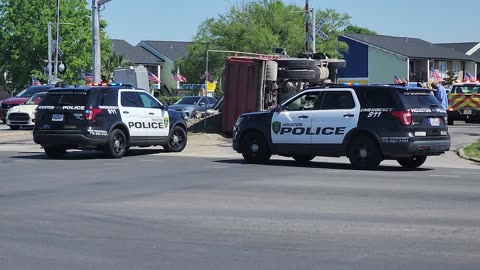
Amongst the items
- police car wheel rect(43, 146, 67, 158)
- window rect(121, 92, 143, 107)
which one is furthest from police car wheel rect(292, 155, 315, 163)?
police car wheel rect(43, 146, 67, 158)

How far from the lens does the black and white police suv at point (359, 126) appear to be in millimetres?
16266

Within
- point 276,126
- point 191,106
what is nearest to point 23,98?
point 191,106

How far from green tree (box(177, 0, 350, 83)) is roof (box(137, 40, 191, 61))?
1144 inches

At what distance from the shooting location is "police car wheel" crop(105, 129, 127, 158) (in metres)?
19.3

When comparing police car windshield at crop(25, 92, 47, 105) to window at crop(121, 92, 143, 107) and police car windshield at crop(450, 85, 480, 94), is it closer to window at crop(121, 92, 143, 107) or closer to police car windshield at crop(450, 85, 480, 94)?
window at crop(121, 92, 143, 107)

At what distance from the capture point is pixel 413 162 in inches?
688

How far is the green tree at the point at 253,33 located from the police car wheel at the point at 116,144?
45092mm

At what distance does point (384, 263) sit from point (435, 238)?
58.5 inches

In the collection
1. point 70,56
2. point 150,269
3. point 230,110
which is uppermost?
point 70,56

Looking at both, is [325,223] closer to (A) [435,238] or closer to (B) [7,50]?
(A) [435,238]

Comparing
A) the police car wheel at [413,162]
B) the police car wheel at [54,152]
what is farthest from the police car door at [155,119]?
the police car wheel at [413,162]

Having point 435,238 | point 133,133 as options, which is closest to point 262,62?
point 133,133

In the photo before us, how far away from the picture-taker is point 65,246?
823 cm

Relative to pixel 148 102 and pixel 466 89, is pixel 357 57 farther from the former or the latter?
pixel 148 102
